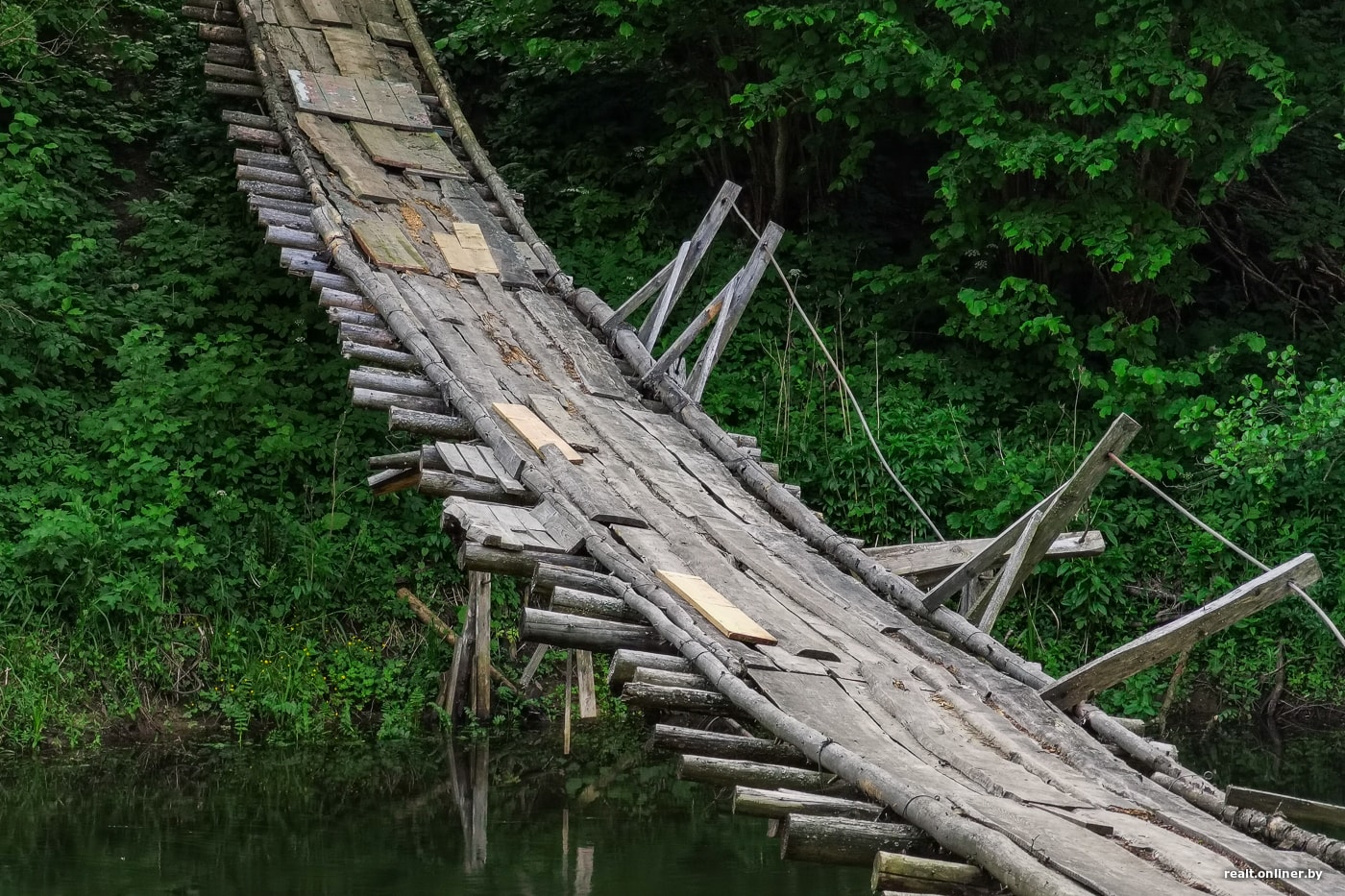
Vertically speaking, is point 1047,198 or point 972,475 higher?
point 1047,198

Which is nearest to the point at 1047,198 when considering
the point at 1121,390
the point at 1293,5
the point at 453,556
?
the point at 1121,390

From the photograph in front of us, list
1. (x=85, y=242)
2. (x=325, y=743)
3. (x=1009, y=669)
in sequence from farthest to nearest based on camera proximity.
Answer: (x=85, y=242)
(x=325, y=743)
(x=1009, y=669)

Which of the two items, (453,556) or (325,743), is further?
(453,556)

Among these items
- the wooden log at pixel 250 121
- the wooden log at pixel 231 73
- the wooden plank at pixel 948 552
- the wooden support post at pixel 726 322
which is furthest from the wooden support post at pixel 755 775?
the wooden log at pixel 231 73

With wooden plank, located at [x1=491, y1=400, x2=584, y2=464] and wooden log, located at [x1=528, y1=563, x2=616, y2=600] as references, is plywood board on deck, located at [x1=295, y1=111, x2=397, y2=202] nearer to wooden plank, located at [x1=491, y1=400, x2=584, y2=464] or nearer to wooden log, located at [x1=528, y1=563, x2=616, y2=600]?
wooden plank, located at [x1=491, y1=400, x2=584, y2=464]

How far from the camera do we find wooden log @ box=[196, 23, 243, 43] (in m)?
10.6

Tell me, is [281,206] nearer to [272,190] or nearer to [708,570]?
[272,190]

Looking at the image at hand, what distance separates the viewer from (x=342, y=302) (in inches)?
298

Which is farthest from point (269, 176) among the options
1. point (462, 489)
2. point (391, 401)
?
point (462, 489)

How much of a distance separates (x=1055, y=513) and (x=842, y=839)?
2.05 m

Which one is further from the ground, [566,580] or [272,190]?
[272,190]

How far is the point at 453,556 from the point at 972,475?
352 cm

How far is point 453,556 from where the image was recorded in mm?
8961

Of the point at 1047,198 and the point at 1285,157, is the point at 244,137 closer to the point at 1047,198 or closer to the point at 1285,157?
the point at 1047,198
